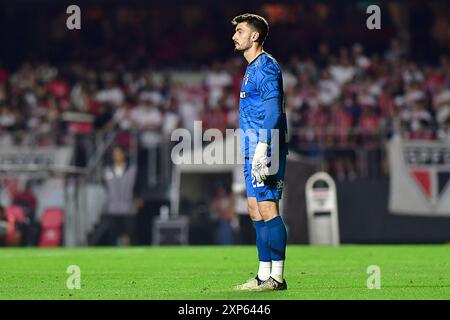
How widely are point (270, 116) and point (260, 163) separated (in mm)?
443

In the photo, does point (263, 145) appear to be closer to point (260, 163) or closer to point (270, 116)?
point (260, 163)

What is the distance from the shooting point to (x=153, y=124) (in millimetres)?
26328

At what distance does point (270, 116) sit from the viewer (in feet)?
32.1

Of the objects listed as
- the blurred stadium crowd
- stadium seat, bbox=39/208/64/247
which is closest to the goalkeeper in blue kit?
stadium seat, bbox=39/208/64/247

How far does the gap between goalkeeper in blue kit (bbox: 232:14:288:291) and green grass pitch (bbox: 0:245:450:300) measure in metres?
0.37

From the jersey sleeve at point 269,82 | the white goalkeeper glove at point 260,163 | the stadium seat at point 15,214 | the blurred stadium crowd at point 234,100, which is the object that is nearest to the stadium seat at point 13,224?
the stadium seat at point 15,214

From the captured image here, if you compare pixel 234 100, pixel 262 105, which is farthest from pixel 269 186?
pixel 234 100

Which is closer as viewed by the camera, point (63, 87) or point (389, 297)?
point (389, 297)

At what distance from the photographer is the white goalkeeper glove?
967 centimetres

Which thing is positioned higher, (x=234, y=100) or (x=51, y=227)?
(x=234, y=100)

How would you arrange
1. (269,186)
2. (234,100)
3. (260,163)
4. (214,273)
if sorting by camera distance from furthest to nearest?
(234,100)
(214,273)
(269,186)
(260,163)
